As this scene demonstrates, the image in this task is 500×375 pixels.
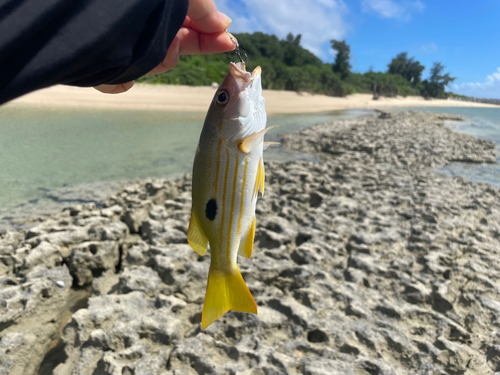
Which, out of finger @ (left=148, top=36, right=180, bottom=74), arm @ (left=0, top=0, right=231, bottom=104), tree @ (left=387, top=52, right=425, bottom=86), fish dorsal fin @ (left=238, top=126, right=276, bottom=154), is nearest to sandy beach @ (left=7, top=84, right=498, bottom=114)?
finger @ (left=148, top=36, right=180, bottom=74)

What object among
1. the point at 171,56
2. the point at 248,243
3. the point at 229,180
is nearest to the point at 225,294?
the point at 248,243

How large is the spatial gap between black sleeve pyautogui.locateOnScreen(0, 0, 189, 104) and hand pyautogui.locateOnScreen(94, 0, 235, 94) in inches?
13.4

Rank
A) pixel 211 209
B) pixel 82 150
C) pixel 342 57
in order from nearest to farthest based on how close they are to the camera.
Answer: pixel 211 209
pixel 82 150
pixel 342 57

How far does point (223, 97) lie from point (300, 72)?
134 feet

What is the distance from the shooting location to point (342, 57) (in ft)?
178

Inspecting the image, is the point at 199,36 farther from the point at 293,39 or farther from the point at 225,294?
the point at 293,39

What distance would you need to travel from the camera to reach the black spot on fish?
129 centimetres

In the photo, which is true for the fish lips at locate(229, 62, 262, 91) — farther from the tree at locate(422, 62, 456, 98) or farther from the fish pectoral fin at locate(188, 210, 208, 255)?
the tree at locate(422, 62, 456, 98)

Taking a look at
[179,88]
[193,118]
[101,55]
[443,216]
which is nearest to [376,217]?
[443,216]

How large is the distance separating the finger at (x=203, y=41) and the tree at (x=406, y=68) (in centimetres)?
7968

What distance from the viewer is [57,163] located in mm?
8172

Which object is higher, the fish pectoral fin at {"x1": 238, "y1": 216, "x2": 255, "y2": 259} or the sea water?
the fish pectoral fin at {"x1": 238, "y1": 216, "x2": 255, "y2": 259}

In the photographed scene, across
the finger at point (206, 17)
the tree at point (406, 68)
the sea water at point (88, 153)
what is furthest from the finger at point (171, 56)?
the tree at point (406, 68)

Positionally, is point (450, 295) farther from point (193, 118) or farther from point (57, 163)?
point (193, 118)
